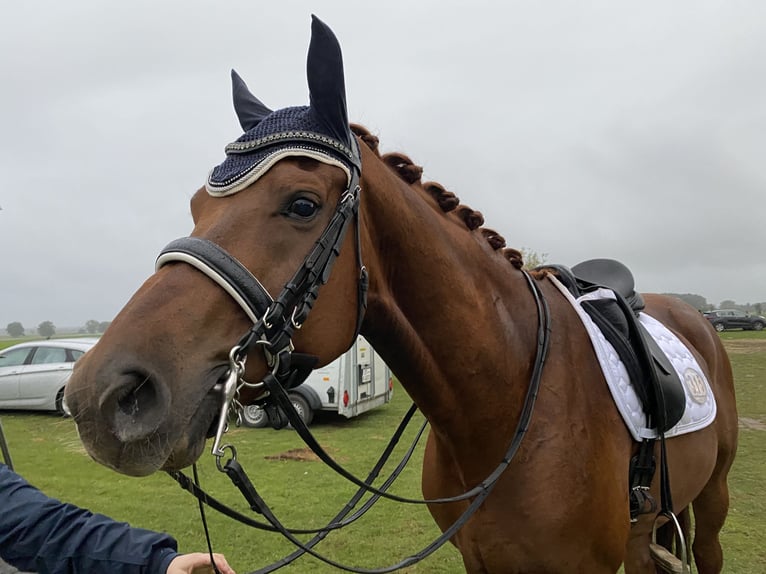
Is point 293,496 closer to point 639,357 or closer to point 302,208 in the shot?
point 639,357

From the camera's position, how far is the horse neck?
1952 millimetres

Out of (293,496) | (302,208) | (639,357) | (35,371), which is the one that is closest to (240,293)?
(302,208)

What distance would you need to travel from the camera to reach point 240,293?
1458mm

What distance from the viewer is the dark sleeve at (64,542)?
65.6 inches

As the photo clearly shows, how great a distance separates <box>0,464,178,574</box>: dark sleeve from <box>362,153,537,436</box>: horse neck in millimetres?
1022

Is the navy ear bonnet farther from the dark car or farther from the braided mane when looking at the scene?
the dark car

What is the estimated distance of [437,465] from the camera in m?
2.54

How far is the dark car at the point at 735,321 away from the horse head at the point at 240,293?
149ft

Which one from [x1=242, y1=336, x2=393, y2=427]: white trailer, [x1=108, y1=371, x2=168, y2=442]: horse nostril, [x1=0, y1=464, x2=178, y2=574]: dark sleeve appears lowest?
[x1=242, y1=336, x2=393, y2=427]: white trailer

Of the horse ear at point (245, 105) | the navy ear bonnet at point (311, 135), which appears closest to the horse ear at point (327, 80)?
the navy ear bonnet at point (311, 135)

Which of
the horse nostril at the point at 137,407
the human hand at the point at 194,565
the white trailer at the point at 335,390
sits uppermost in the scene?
the horse nostril at the point at 137,407

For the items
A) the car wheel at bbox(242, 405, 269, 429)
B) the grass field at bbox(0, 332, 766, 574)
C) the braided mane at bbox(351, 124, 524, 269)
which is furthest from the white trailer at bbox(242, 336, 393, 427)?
the braided mane at bbox(351, 124, 524, 269)

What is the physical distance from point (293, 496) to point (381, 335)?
544 centimetres

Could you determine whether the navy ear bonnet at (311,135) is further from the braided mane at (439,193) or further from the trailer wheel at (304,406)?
the trailer wheel at (304,406)
